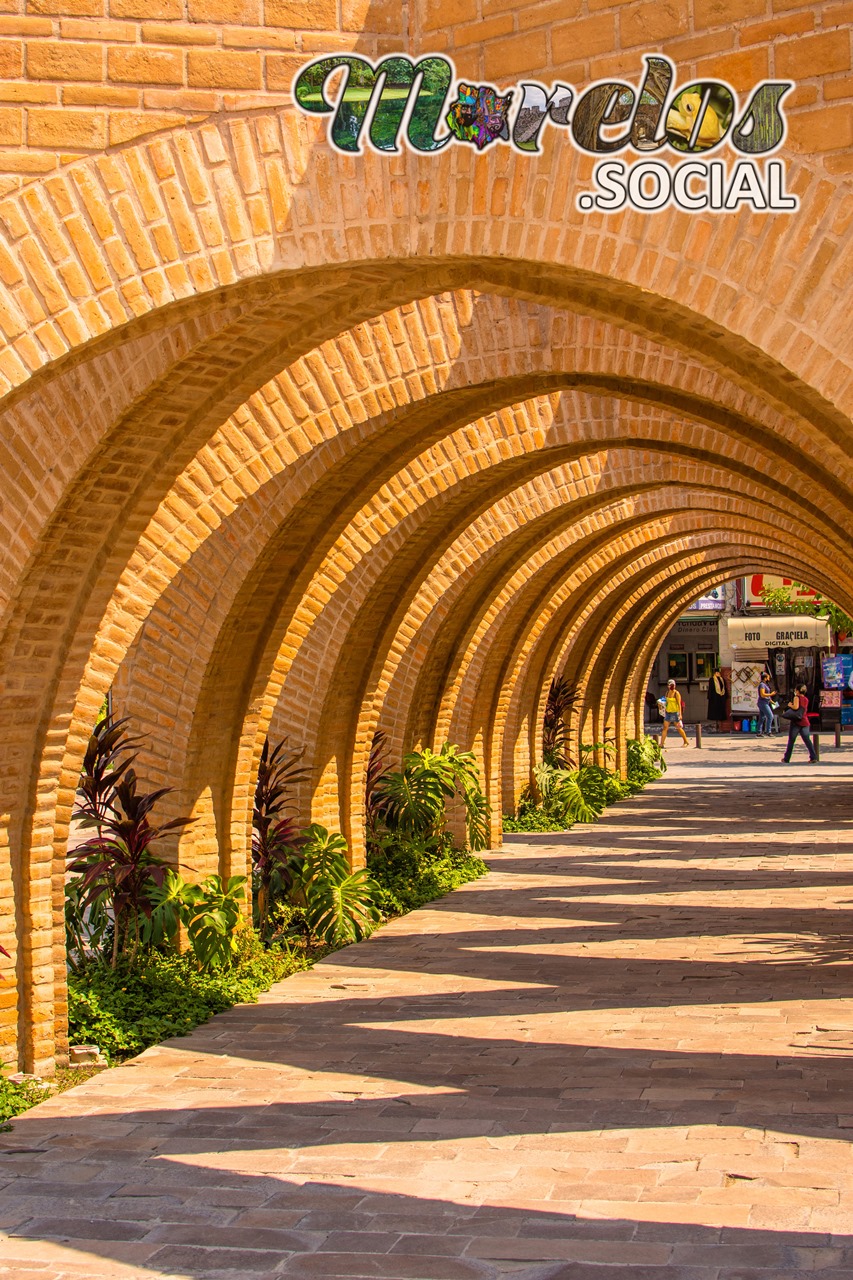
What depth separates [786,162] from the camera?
14.9 ft

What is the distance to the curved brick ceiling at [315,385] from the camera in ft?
15.8

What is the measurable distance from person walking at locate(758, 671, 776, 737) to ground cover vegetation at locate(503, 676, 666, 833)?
12.8 m

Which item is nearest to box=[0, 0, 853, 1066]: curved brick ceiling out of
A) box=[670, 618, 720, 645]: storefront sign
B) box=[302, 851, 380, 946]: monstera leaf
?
box=[302, 851, 380, 946]: monstera leaf

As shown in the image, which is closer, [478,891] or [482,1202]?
[482,1202]

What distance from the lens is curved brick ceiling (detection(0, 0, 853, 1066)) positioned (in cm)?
482

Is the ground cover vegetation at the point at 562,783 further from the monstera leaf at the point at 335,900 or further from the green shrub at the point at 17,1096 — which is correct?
the green shrub at the point at 17,1096

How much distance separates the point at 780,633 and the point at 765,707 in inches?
91.3

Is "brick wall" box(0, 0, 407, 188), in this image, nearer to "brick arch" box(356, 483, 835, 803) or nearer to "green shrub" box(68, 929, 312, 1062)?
"green shrub" box(68, 929, 312, 1062)

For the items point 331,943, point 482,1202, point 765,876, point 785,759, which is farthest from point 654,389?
point 785,759

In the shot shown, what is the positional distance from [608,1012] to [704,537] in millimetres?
14023

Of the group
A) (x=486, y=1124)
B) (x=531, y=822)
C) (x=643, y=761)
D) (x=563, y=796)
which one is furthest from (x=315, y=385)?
(x=643, y=761)

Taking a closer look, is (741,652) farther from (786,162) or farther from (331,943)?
(786,162)

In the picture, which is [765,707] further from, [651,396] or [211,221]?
[211,221]

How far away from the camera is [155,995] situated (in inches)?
385
